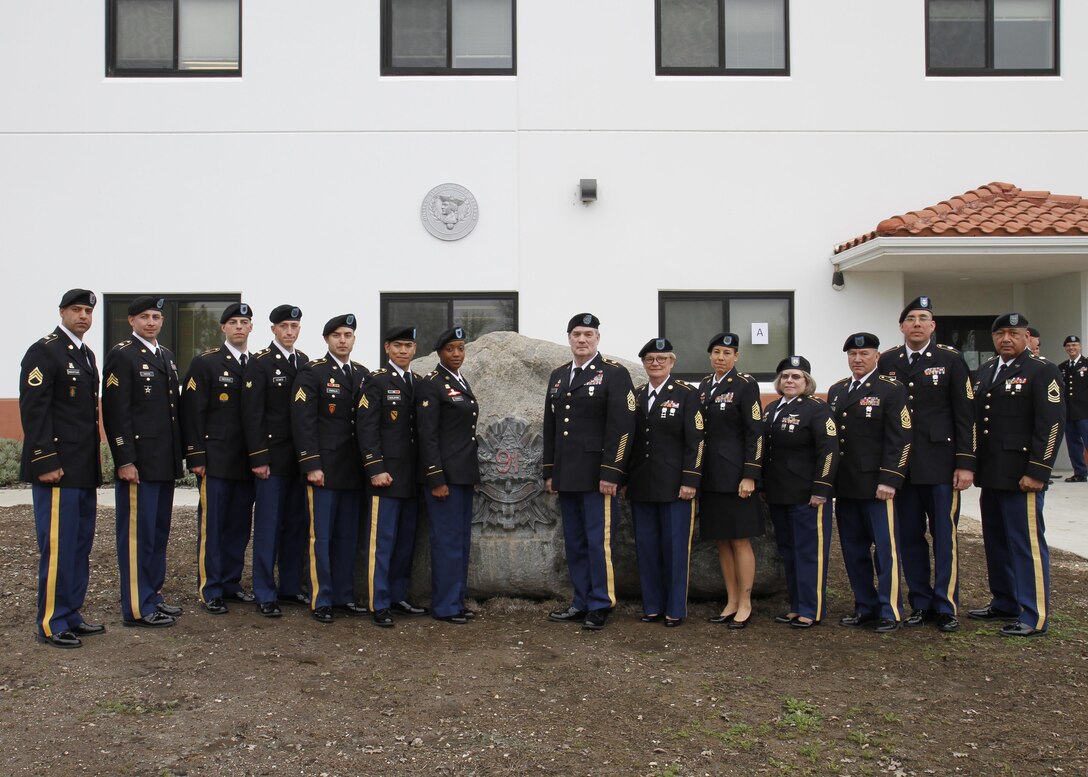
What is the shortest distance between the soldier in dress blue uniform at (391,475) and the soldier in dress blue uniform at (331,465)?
16 cm

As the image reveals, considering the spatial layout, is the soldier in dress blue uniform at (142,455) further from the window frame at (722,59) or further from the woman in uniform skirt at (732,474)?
the window frame at (722,59)

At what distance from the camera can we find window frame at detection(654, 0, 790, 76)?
12289 mm

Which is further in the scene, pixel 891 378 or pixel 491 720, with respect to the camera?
pixel 891 378

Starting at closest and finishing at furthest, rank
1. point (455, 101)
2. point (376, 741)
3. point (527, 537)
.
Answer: point (376, 741) < point (527, 537) < point (455, 101)

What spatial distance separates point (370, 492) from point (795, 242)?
25.6 ft

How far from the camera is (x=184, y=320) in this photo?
12344 mm

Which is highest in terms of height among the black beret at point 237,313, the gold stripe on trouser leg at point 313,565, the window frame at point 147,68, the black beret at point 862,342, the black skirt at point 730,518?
the window frame at point 147,68

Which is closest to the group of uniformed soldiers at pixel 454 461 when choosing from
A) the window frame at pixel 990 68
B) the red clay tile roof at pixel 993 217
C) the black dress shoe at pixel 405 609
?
the black dress shoe at pixel 405 609

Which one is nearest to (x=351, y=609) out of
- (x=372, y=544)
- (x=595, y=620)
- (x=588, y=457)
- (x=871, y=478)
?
(x=372, y=544)

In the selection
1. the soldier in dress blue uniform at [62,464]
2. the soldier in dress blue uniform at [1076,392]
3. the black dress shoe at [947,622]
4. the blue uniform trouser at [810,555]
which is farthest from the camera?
the soldier in dress blue uniform at [1076,392]

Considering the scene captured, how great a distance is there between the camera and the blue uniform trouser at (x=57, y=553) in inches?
213

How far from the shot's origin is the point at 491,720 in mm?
4312

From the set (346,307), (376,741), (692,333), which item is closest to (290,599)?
(376,741)

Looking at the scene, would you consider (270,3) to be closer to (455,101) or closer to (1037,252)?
(455,101)
